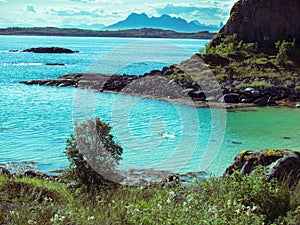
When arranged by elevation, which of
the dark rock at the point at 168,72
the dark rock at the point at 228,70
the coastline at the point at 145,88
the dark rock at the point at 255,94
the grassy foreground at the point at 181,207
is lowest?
the coastline at the point at 145,88

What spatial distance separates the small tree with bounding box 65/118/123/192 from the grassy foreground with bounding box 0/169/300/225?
127 centimetres

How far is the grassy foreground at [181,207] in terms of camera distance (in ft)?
17.4

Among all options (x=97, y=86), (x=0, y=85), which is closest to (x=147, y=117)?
(x=97, y=86)

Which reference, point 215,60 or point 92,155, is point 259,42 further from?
point 92,155

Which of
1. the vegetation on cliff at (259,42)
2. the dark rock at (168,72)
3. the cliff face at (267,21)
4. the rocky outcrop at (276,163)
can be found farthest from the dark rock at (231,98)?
the rocky outcrop at (276,163)

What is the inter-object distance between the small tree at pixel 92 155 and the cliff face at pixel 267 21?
4569 centimetres

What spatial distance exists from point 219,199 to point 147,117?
2094cm

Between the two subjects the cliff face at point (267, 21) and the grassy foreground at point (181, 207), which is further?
the cliff face at point (267, 21)

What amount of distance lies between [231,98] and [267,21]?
23815 mm

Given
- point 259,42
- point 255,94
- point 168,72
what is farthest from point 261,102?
point 259,42

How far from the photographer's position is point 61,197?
8438 millimetres

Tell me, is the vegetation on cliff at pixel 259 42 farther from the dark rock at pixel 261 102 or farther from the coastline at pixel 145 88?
the dark rock at pixel 261 102

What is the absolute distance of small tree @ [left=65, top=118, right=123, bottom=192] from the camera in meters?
9.79

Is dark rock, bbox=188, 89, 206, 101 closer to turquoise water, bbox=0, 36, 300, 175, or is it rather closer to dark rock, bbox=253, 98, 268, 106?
turquoise water, bbox=0, 36, 300, 175
